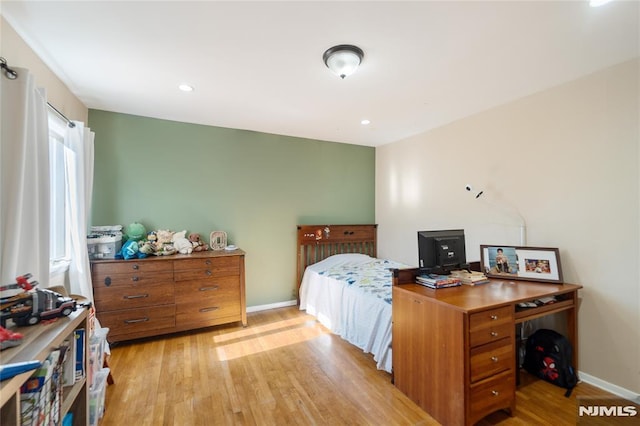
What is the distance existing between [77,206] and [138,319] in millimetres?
1208

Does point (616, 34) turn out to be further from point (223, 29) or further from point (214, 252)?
point (214, 252)

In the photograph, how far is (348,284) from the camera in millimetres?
2902

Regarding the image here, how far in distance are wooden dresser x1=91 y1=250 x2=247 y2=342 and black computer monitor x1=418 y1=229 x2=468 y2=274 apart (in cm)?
195

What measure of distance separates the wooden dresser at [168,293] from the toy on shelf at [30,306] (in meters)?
1.49

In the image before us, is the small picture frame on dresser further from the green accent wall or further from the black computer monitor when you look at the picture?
the black computer monitor

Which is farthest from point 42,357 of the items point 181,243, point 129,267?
point 181,243

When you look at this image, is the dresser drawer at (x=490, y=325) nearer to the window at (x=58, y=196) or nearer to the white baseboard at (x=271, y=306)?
the white baseboard at (x=271, y=306)

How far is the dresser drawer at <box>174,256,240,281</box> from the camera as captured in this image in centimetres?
284

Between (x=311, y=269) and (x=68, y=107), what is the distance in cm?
299

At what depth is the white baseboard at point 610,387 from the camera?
6.34 ft

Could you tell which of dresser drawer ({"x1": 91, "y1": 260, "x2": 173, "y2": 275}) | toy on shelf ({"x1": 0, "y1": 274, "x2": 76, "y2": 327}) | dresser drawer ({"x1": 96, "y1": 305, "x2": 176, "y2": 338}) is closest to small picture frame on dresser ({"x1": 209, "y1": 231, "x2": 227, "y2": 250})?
dresser drawer ({"x1": 91, "y1": 260, "x2": 173, "y2": 275})

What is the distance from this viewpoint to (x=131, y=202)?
305cm

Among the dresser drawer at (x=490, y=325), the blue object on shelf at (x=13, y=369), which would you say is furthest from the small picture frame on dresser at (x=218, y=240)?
the dresser drawer at (x=490, y=325)

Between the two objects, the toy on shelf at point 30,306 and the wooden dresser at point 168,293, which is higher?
the toy on shelf at point 30,306
